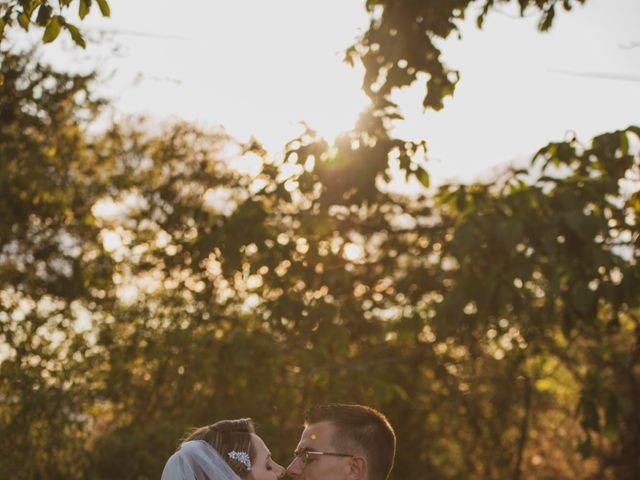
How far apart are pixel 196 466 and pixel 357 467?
2.76 feet

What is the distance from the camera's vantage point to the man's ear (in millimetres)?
4566

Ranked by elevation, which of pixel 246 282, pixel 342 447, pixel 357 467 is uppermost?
pixel 246 282

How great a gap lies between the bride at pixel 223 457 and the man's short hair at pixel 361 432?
1.12ft

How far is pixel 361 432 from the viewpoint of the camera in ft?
15.3

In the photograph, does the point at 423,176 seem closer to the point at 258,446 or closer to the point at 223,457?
the point at 258,446

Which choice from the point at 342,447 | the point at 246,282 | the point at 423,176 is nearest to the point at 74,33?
the point at 342,447

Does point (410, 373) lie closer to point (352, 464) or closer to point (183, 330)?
point (183, 330)

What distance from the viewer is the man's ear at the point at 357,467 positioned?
4.57 m

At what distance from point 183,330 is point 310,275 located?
1393 millimetres

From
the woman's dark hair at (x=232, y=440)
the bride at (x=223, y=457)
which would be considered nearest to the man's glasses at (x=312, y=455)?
the bride at (x=223, y=457)

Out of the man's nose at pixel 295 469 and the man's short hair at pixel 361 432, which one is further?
the man's short hair at pixel 361 432

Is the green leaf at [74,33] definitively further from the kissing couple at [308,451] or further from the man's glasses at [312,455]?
the man's glasses at [312,455]

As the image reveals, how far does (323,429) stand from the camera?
462 centimetres

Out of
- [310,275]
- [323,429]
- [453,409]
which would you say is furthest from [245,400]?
[453,409]
